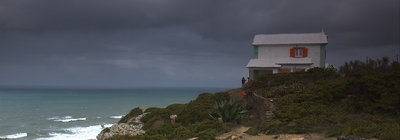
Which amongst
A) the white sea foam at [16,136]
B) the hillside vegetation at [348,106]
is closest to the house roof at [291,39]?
the hillside vegetation at [348,106]

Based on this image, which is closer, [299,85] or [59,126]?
[299,85]

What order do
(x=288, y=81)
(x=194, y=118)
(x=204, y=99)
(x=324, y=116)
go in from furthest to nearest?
(x=204, y=99)
(x=288, y=81)
(x=194, y=118)
(x=324, y=116)

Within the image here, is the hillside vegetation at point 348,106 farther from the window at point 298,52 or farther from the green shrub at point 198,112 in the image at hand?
the window at point 298,52

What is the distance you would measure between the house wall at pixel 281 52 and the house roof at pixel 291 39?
429 millimetres

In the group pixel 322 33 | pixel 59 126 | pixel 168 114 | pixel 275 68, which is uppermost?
pixel 322 33

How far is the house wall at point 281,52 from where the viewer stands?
34281 mm

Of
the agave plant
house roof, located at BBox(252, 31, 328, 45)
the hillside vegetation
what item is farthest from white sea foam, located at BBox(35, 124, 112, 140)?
the hillside vegetation

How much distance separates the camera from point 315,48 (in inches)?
1353

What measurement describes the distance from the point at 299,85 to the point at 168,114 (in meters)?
10.7

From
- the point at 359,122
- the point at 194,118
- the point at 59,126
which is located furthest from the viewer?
the point at 59,126

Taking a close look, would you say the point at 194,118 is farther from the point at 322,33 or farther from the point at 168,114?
the point at 322,33

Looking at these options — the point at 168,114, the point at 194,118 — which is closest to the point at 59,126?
Result: the point at 168,114

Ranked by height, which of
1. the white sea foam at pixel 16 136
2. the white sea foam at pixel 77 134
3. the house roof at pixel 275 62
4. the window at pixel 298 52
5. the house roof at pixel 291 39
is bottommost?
the white sea foam at pixel 16 136

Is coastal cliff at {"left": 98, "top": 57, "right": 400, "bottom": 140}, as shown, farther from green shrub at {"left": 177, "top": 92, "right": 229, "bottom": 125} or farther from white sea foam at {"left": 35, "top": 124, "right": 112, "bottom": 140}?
white sea foam at {"left": 35, "top": 124, "right": 112, "bottom": 140}
